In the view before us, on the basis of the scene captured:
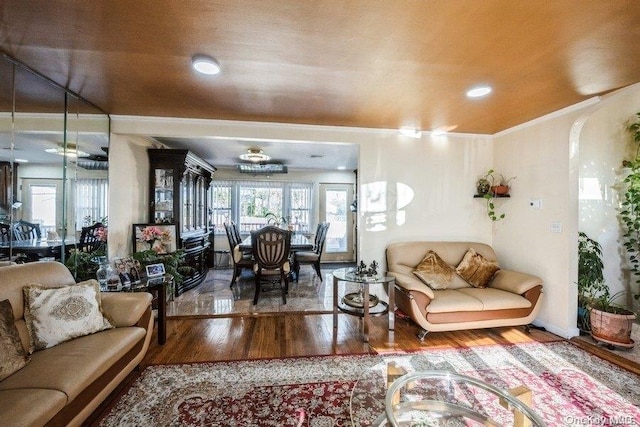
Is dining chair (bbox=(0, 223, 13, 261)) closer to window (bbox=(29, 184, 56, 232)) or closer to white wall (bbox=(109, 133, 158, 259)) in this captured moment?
window (bbox=(29, 184, 56, 232))

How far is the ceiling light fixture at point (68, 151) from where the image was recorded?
2.54m

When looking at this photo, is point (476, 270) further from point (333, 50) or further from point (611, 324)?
point (333, 50)

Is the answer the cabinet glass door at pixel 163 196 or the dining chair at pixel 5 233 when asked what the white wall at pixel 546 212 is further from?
the dining chair at pixel 5 233

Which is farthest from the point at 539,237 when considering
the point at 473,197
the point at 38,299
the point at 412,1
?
the point at 38,299

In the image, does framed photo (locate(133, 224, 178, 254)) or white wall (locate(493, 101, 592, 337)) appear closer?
white wall (locate(493, 101, 592, 337))

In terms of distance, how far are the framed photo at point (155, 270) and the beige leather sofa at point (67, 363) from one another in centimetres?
49

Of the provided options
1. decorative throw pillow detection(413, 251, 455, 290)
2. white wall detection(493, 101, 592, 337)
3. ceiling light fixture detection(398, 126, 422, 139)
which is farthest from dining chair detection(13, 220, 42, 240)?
white wall detection(493, 101, 592, 337)

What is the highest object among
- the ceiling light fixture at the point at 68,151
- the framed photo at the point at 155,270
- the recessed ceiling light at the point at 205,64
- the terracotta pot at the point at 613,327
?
the recessed ceiling light at the point at 205,64

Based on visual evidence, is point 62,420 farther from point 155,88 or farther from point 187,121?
point 187,121

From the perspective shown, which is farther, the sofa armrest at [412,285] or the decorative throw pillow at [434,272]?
the decorative throw pillow at [434,272]

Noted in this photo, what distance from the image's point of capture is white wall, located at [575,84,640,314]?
3.10 metres

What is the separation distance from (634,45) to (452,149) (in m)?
2.02

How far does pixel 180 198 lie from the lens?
13.4 feet

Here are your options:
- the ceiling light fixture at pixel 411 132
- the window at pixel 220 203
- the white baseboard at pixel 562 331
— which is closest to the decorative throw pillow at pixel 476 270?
the white baseboard at pixel 562 331
